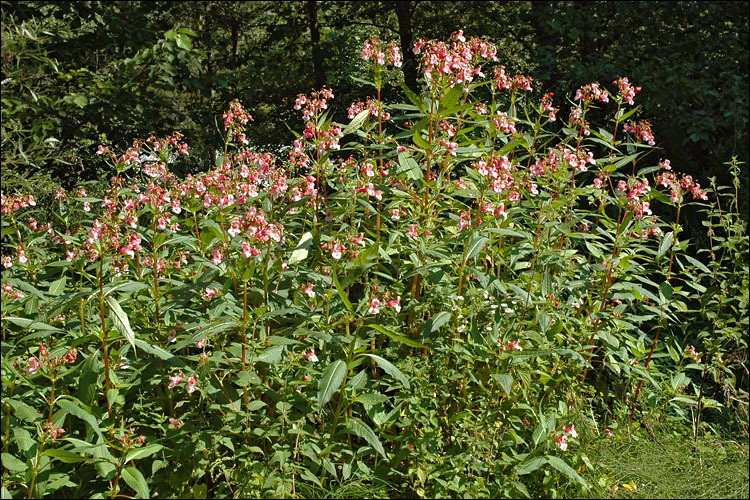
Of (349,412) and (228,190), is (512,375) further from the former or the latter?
(228,190)

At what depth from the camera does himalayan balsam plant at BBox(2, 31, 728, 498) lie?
2340 mm

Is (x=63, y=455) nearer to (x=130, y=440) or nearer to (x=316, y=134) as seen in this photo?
(x=130, y=440)

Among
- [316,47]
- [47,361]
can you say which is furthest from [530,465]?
[316,47]

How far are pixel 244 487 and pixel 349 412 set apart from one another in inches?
18.0

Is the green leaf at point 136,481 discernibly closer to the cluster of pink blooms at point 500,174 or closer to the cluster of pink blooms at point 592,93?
the cluster of pink blooms at point 500,174

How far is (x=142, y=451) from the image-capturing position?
225 cm

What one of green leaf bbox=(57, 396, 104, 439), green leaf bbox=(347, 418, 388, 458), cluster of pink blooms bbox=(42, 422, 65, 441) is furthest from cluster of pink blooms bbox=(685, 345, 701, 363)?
cluster of pink blooms bbox=(42, 422, 65, 441)

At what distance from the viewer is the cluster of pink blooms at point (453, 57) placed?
2.75 metres

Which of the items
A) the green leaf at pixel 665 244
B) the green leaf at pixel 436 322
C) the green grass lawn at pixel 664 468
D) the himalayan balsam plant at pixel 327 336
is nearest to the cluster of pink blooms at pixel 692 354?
the himalayan balsam plant at pixel 327 336

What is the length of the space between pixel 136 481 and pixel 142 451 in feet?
0.35

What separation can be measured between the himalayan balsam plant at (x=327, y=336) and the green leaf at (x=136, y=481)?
0.01 metres

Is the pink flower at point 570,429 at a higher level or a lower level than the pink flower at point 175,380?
lower

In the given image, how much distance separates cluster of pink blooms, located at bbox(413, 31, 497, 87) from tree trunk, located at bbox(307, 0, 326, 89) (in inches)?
260

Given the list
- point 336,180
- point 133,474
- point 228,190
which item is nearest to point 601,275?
point 336,180
